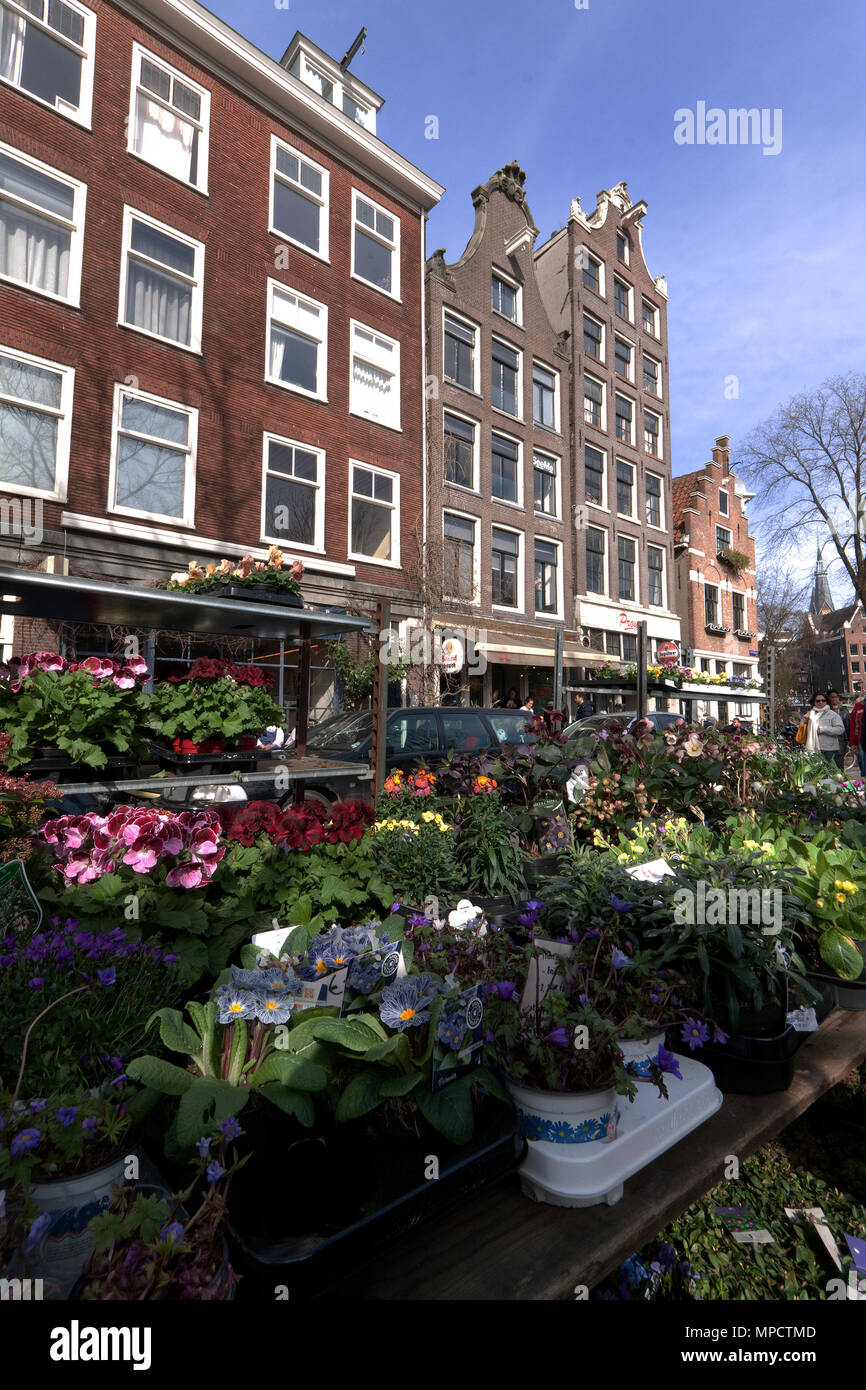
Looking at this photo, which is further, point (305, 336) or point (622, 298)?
point (622, 298)

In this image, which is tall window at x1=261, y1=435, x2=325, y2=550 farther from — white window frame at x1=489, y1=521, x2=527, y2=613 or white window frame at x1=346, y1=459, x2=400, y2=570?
white window frame at x1=489, y1=521, x2=527, y2=613

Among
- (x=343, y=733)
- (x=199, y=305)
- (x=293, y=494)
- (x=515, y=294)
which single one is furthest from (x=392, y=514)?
(x=515, y=294)

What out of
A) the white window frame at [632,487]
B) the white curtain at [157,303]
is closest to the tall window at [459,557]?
the white curtain at [157,303]

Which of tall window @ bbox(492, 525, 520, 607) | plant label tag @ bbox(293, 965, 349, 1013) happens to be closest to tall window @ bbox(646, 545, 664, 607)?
tall window @ bbox(492, 525, 520, 607)

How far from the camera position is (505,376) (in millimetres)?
19297

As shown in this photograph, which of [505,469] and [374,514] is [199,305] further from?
[505,469]

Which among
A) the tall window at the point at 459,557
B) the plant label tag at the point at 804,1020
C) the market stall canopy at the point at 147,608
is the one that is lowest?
the plant label tag at the point at 804,1020

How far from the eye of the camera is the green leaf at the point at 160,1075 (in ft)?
4.37

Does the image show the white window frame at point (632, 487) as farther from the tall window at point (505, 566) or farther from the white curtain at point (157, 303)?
the white curtain at point (157, 303)

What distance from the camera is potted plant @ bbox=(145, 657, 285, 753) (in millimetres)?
3480

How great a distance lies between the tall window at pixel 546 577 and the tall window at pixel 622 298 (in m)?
11.0

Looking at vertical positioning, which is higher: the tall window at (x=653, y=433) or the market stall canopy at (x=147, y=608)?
the tall window at (x=653, y=433)

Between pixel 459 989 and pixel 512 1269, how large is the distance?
0.51 meters

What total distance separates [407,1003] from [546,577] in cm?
1994
